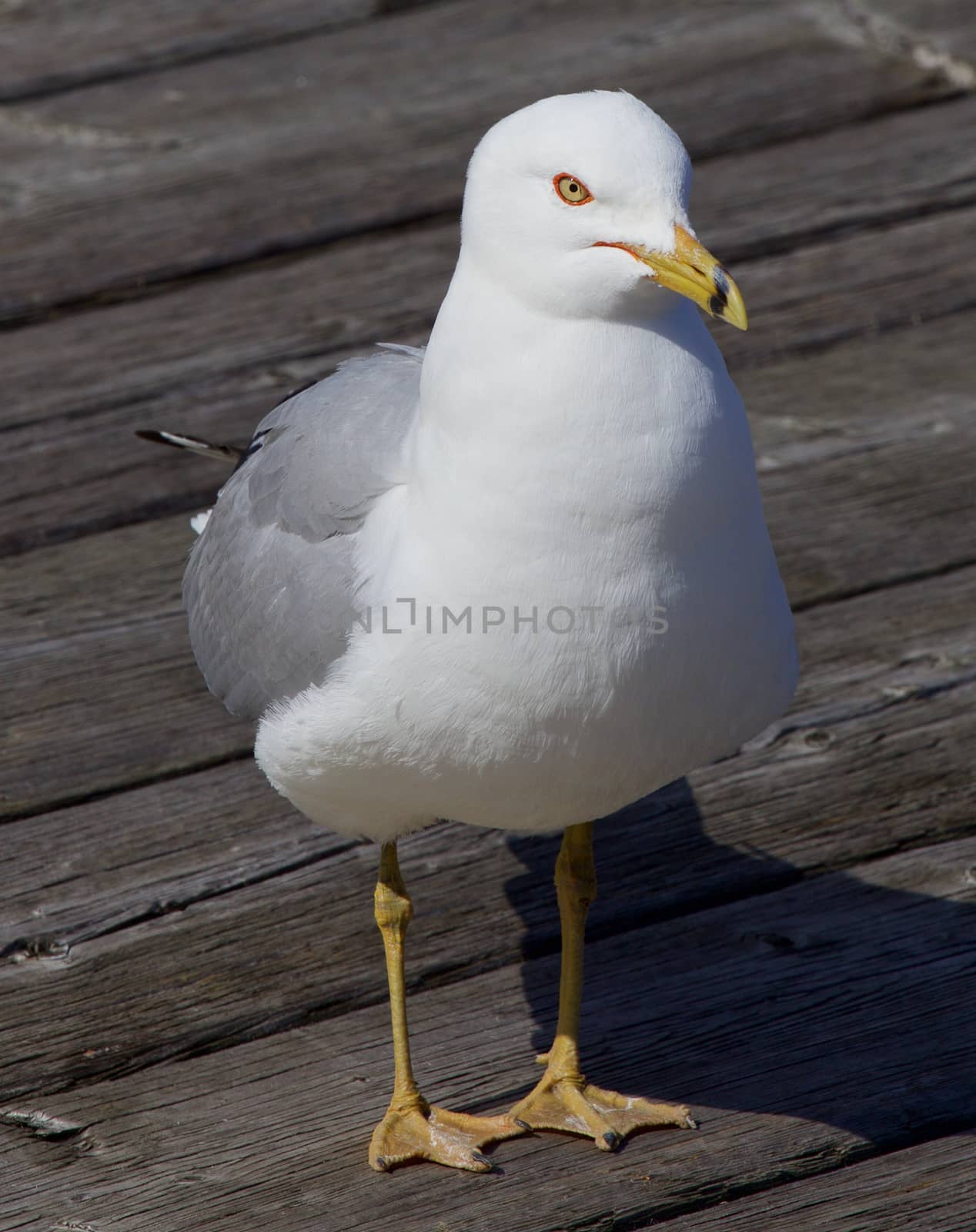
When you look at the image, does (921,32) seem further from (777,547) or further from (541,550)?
(541,550)

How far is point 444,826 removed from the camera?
317cm

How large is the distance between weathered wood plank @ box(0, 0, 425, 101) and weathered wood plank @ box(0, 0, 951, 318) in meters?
0.07

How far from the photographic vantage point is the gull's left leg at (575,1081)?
2535 millimetres

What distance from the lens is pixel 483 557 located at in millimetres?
2141

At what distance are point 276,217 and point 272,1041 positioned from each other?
2763 mm

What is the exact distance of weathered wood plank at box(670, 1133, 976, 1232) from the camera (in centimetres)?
234

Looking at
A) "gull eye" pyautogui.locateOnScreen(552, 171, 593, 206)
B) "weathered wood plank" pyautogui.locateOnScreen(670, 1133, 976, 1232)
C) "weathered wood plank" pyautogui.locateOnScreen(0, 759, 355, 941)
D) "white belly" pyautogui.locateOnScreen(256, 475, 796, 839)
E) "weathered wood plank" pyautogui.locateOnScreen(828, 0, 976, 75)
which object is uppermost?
"gull eye" pyautogui.locateOnScreen(552, 171, 593, 206)

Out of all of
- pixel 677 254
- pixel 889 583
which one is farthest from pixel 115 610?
pixel 677 254

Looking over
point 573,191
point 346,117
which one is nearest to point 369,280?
point 346,117

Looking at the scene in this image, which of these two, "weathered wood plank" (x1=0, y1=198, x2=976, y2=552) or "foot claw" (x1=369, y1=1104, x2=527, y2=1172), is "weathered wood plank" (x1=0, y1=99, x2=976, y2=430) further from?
"foot claw" (x1=369, y1=1104, x2=527, y2=1172)

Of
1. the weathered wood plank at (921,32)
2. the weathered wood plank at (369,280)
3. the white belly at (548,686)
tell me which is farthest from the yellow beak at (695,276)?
the weathered wood plank at (921,32)

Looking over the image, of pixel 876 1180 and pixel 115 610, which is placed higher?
pixel 876 1180

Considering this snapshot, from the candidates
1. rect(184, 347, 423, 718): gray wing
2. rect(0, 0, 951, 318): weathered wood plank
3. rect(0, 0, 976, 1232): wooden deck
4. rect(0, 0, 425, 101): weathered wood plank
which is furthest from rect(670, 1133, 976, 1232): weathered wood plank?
rect(0, 0, 425, 101): weathered wood plank

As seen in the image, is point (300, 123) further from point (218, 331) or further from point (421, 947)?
point (421, 947)
